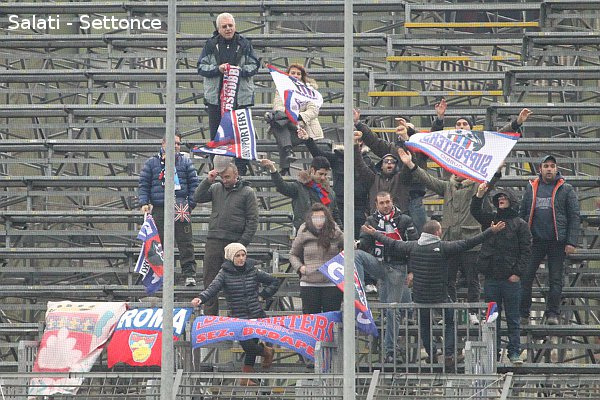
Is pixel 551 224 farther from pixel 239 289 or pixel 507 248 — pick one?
pixel 239 289

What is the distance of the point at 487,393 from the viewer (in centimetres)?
1762

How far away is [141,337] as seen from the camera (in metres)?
19.0

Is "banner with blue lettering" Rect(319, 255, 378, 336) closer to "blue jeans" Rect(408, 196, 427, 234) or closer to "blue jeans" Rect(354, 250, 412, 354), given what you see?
"blue jeans" Rect(354, 250, 412, 354)

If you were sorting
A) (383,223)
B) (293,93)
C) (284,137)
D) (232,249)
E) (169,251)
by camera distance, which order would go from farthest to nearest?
(284,137) → (293,93) → (383,223) → (232,249) → (169,251)

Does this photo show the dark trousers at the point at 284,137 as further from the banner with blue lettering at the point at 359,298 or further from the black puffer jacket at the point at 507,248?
the banner with blue lettering at the point at 359,298

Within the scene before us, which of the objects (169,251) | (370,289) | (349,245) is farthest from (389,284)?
(169,251)

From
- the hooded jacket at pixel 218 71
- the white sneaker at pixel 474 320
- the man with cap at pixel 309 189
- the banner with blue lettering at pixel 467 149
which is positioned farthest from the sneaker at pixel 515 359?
the hooded jacket at pixel 218 71

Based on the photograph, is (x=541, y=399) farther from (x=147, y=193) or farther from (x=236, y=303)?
(x=147, y=193)

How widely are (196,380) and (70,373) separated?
1.28 metres

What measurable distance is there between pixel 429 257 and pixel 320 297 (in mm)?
1274

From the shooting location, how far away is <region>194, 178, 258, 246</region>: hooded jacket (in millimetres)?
19938

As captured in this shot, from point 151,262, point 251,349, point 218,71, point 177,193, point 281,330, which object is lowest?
point 251,349

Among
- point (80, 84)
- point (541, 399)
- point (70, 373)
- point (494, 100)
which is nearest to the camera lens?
point (541, 399)

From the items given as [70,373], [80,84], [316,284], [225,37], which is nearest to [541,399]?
[316,284]
